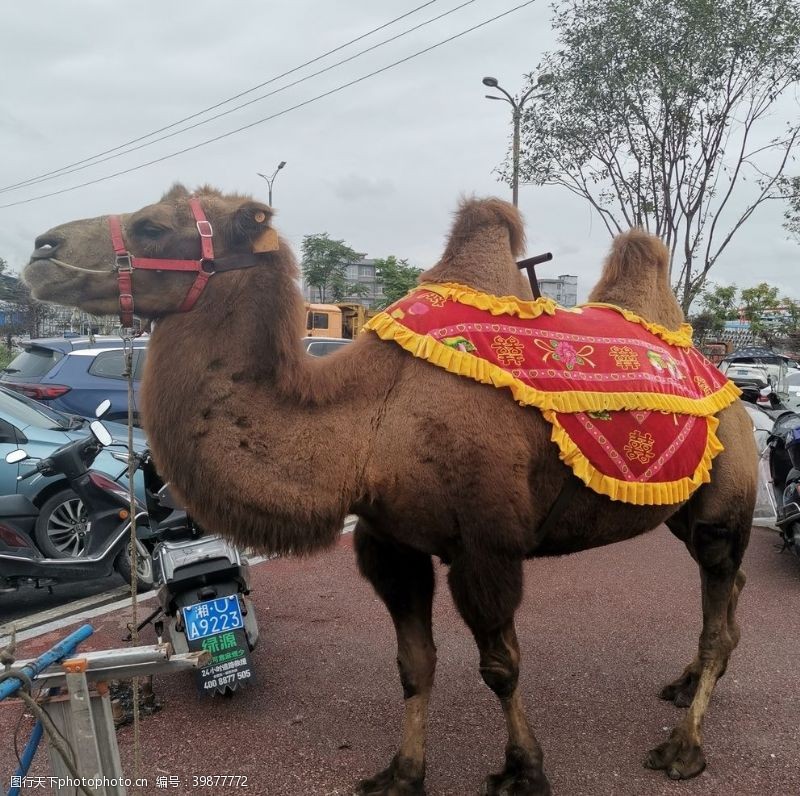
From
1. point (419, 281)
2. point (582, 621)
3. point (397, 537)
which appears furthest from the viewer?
point (582, 621)

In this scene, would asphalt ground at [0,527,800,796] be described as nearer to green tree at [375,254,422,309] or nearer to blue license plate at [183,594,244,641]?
blue license plate at [183,594,244,641]

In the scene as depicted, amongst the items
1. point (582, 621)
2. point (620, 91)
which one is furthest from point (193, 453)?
point (620, 91)

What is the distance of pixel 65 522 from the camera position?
19.6 feet

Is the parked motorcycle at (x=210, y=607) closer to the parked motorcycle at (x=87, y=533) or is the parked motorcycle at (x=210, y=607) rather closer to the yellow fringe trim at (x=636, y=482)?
the parked motorcycle at (x=87, y=533)

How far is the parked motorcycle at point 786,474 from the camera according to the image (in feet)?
19.6

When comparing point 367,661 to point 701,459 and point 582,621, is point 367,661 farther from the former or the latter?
point 701,459

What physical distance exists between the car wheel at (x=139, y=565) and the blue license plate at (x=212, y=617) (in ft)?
2.94

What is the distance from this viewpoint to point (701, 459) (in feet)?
10.9

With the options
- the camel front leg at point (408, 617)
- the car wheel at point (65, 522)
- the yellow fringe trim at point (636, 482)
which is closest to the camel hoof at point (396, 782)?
the camel front leg at point (408, 617)

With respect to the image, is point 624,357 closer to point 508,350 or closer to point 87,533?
point 508,350

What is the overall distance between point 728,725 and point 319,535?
2.44m

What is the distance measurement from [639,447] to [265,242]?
1716 mm

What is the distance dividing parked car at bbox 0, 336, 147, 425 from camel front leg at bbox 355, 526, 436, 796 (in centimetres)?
810

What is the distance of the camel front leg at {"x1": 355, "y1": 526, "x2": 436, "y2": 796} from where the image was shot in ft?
10.1
